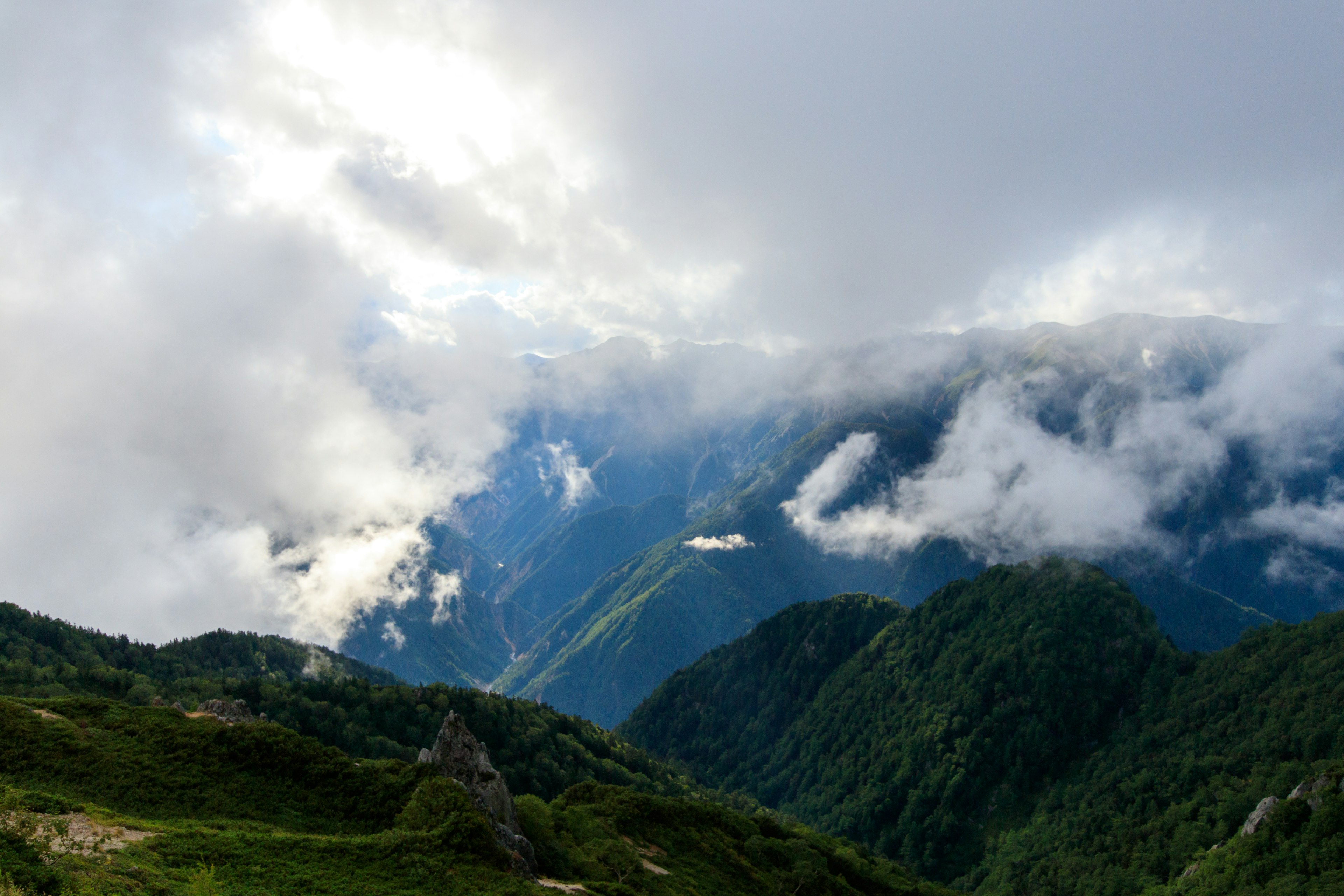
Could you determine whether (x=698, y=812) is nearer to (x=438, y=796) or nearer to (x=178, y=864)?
(x=438, y=796)

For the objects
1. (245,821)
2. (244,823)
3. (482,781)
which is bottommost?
(244,823)

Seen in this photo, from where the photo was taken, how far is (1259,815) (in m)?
152

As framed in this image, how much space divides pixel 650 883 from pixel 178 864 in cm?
5250

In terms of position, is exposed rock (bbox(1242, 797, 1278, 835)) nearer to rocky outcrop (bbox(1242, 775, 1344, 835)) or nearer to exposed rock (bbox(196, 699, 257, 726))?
rocky outcrop (bbox(1242, 775, 1344, 835))

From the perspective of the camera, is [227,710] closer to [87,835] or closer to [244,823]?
[244,823]

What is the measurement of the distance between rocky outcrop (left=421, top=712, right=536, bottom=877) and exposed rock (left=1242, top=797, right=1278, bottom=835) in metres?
173

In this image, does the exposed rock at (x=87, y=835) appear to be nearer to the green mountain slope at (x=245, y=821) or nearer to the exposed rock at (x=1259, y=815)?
the green mountain slope at (x=245, y=821)

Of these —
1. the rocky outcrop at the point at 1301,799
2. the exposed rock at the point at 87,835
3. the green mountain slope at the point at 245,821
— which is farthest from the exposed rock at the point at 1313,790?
the exposed rock at the point at 87,835

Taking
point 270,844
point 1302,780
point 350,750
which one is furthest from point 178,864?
point 1302,780

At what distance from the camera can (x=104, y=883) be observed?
35.4 meters

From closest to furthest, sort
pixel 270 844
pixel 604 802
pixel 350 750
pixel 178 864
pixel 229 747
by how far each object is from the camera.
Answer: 1. pixel 178 864
2. pixel 270 844
3. pixel 229 747
4. pixel 604 802
5. pixel 350 750

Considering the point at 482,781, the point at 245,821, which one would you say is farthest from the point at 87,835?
the point at 482,781

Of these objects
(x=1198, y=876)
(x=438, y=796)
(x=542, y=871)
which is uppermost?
(x=438, y=796)

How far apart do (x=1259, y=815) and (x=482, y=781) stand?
178893 millimetres
